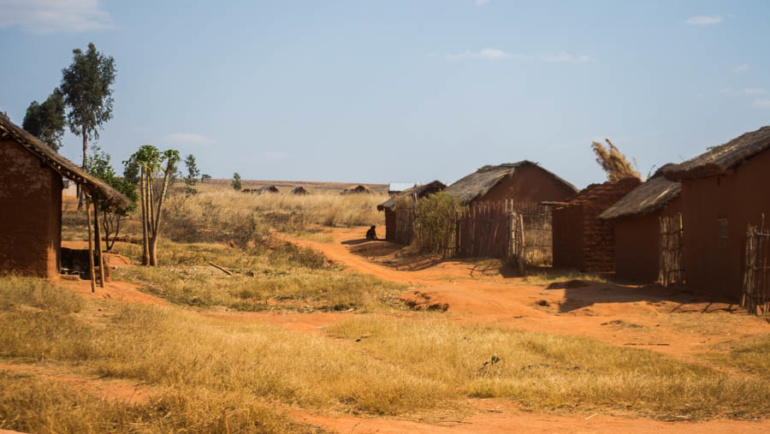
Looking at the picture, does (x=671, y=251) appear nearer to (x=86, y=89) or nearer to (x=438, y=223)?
(x=438, y=223)

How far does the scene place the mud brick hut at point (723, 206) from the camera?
44.2 feet

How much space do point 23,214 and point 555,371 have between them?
9.45m

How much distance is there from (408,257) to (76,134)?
2380 centimetres

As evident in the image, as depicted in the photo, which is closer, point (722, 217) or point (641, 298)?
point (722, 217)

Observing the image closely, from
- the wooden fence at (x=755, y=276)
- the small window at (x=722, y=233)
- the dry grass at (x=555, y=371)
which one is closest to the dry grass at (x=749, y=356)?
the dry grass at (x=555, y=371)

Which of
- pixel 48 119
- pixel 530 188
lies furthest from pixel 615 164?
pixel 48 119

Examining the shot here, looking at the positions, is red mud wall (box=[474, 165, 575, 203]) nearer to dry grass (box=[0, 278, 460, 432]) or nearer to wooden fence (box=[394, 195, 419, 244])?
wooden fence (box=[394, 195, 419, 244])

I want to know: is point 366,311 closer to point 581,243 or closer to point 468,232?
point 581,243

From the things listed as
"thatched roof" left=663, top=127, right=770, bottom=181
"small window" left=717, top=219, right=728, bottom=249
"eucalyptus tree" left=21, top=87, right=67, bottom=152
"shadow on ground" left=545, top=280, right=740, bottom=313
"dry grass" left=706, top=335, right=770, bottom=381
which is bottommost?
"dry grass" left=706, top=335, right=770, bottom=381

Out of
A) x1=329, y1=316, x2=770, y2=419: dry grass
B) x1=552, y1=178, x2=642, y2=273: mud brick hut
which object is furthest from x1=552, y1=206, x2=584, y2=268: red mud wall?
x1=329, y1=316, x2=770, y2=419: dry grass

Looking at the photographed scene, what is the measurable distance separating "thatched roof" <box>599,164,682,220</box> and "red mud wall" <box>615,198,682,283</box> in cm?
22

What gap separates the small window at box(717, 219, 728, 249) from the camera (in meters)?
14.1

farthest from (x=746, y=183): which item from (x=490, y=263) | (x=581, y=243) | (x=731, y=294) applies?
(x=490, y=263)

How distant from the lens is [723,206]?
46.4ft
